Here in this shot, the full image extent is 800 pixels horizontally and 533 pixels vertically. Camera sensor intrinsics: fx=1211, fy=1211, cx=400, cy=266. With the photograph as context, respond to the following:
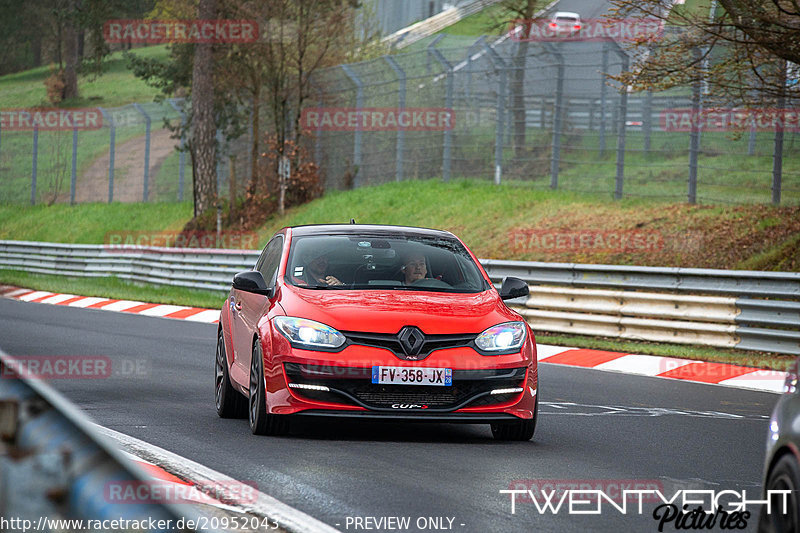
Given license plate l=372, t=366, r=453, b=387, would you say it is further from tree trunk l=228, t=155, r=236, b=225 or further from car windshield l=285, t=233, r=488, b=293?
tree trunk l=228, t=155, r=236, b=225

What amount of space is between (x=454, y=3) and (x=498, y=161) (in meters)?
50.6

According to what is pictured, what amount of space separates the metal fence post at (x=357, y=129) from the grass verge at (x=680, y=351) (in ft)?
49.9

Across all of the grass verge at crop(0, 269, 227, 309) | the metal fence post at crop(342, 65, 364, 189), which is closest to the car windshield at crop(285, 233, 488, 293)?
the grass verge at crop(0, 269, 227, 309)

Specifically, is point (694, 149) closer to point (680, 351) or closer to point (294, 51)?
point (680, 351)

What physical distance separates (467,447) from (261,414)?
1.35m

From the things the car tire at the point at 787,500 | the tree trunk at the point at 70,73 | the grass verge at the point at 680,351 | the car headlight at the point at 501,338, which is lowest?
the grass verge at the point at 680,351

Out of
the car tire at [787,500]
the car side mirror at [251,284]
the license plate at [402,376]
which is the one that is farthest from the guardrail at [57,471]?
the car side mirror at [251,284]

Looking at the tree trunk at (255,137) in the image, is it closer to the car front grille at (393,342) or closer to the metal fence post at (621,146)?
the metal fence post at (621,146)

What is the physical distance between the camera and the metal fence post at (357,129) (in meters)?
31.4

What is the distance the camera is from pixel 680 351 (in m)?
15.2

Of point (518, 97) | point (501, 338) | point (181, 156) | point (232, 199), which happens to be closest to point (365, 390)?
point (501, 338)

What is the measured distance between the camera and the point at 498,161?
89.9ft

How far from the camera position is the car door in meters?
8.48

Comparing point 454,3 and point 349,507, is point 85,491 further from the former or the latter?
point 454,3
